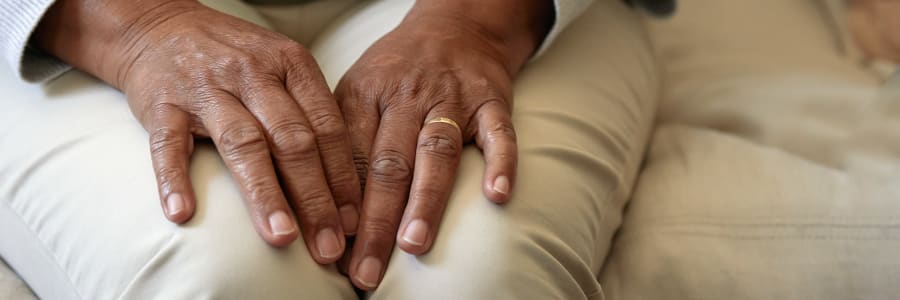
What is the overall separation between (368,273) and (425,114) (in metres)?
0.13

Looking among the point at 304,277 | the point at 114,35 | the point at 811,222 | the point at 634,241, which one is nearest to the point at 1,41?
the point at 114,35

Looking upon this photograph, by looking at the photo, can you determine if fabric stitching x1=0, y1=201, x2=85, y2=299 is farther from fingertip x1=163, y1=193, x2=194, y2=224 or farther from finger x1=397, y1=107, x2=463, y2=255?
finger x1=397, y1=107, x2=463, y2=255

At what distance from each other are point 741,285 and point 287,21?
1.62ft

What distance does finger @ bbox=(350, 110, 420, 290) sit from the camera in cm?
51

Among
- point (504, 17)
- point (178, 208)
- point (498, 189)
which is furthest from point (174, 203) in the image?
point (504, 17)

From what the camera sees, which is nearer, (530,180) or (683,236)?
(530,180)

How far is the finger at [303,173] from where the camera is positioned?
0.50 m

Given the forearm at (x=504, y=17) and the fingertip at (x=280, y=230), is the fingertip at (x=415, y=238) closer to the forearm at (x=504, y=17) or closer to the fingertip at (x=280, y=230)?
the fingertip at (x=280, y=230)

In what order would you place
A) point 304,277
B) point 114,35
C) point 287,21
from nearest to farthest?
point 304,277
point 114,35
point 287,21

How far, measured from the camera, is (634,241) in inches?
26.6

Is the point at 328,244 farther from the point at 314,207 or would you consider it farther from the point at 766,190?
the point at 766,190

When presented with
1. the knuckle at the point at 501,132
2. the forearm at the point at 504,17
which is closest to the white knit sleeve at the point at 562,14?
the forearm at the point at 504,17

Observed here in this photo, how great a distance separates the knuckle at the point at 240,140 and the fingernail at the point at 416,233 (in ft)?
0.38

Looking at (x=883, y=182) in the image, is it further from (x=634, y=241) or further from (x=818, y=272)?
(x=634, y=241)
